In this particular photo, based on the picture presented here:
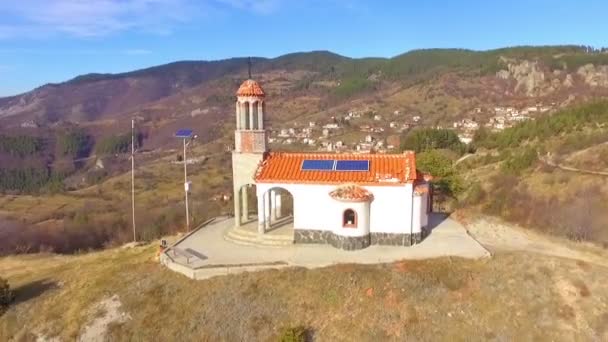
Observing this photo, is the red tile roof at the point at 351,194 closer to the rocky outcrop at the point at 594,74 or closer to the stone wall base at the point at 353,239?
the stone wall base at the point at 353,239

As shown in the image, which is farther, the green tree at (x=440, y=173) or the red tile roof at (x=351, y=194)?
the green tree at (x=440, y=173)

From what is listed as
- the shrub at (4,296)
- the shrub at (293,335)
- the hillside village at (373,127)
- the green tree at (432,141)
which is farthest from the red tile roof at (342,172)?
the hillside village at (373,127)

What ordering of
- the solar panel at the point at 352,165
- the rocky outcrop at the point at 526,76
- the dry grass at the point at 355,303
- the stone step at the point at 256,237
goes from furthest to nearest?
the rocky outcrop at the point at 526,76 < the stone step at the point at 256,237 < the solar panel at the point at 352,165 < the dry grass at the point at 355,303

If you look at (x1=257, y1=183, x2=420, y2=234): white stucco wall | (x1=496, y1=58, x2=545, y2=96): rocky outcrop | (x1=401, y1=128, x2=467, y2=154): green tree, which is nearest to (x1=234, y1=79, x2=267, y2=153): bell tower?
(x1=257, y1=183, x2=420, y2=234): white stucco wall

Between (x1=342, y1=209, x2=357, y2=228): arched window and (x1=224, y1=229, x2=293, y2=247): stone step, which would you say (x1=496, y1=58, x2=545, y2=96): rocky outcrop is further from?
(x1=224, y1=229, x2=293, y2=247): stone step

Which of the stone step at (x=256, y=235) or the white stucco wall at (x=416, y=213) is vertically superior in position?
the white stucco wall at (x=416, y=213)

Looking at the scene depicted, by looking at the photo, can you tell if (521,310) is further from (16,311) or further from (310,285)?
(16,311)
